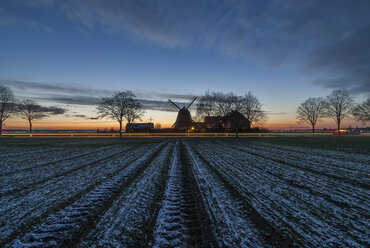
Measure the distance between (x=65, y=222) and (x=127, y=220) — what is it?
3.46ft

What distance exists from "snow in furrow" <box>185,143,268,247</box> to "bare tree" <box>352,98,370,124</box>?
5687cm

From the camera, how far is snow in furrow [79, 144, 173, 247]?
7.51ft

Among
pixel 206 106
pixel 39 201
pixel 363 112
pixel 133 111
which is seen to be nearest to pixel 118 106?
pixel 133 111

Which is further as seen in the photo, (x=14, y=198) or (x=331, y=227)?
(x=14, y=198)

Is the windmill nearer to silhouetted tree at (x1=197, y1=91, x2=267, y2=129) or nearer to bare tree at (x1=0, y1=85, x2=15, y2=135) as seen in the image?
silhouetted tree at (x1=197, y1=91, x2=267, y2=129)

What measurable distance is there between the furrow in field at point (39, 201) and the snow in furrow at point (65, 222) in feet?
0.82

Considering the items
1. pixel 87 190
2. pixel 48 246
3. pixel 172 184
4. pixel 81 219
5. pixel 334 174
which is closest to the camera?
pixel 48 246

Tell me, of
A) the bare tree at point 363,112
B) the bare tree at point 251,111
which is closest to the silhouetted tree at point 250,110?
the bare tree at point 251,111

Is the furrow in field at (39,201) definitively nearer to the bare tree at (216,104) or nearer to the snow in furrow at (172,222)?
the snow in furrow at (172,222)

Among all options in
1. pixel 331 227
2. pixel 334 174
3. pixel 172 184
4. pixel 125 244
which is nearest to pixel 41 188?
pixel 172 184

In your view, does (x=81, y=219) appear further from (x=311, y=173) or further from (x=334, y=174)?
(x=334, y=174)

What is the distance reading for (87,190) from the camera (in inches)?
175

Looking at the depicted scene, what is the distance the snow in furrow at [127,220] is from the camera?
7.51 ft

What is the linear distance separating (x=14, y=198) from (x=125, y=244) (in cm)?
368
